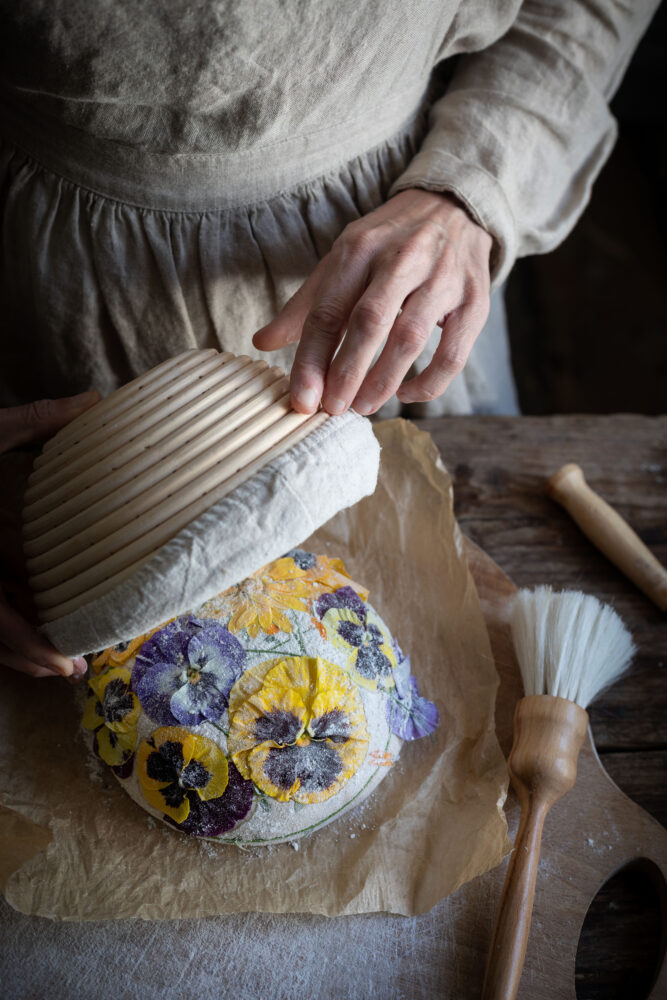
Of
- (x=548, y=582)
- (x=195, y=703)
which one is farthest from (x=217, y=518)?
(x=548, y=582)

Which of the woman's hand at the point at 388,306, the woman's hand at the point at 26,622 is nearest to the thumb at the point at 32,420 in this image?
the woman's hand at the point at 26,622

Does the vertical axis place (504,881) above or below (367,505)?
below

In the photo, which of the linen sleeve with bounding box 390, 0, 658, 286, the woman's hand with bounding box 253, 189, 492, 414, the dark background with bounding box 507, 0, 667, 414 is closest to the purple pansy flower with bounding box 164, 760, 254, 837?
the woman's hand with bounding box 253, 189, 492, 414

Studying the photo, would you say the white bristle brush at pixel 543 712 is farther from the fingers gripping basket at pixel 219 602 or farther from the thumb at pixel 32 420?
the thumb at pixel 32 420

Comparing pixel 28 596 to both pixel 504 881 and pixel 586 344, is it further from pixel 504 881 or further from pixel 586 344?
pixel 586 344

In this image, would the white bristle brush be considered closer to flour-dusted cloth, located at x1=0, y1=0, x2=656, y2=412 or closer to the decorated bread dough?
the decorated bread dough

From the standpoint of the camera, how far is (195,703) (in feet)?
2.18

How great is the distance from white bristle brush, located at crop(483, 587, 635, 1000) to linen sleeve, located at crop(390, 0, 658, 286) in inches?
14.9

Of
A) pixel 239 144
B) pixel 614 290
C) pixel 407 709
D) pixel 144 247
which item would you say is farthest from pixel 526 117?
pixel 614 290

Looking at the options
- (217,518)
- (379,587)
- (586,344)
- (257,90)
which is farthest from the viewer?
(586,344)

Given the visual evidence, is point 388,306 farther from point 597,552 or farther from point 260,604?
point 597,552

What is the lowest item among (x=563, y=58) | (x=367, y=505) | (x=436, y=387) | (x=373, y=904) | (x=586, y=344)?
(x=586, y=344)

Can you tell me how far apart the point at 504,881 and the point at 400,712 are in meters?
0.17

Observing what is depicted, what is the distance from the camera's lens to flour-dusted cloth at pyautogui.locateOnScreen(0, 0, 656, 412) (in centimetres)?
62
